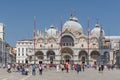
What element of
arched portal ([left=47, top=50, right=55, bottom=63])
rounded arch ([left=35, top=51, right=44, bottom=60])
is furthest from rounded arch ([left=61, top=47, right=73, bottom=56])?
rounded arch ([left=35, top=51, right=44, bottom=60])

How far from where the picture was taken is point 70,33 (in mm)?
118938

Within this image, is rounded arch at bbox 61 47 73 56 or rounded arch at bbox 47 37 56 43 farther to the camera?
rounded arch at bbox 47 37 56 43

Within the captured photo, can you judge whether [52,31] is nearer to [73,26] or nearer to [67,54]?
[73,26]

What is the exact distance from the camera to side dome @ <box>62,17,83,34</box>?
415 feet

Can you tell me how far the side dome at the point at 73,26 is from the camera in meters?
126

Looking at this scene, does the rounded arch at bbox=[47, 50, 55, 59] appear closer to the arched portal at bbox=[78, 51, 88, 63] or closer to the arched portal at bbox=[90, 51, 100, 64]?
the arched portal at bbox=[78, 51, 88, 63]

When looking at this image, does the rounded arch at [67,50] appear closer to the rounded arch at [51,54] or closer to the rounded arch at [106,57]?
the rounded arch at [51,54]

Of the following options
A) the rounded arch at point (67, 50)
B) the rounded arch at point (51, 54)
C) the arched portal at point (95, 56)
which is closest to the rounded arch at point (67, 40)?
the rounded arch at point (67, 50)

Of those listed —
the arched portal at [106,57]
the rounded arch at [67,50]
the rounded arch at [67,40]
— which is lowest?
the arched portal at [106,57]

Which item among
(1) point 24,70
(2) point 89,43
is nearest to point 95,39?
(2) point 89,43

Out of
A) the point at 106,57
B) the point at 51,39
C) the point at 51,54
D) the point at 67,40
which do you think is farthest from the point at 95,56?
the point at 51,39

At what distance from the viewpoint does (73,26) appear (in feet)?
424

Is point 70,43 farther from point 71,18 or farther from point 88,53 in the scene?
point 71,18

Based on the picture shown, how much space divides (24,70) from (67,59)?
7498 centimetres
